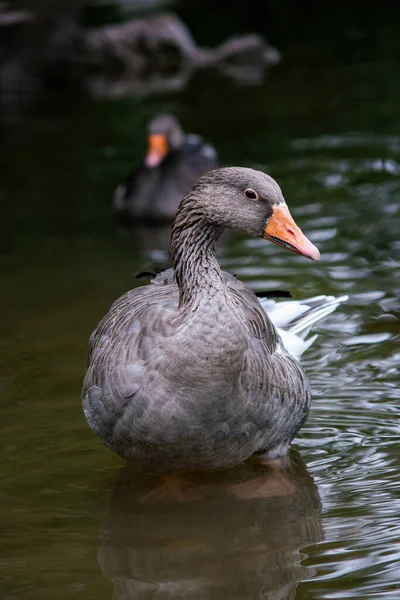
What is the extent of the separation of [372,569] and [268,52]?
15.2m

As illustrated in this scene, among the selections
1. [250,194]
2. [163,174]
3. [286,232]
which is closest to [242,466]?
[286,232]

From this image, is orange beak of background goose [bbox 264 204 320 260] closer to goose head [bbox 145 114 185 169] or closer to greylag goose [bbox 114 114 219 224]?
greylag goose [bbox 114 114 219 224]

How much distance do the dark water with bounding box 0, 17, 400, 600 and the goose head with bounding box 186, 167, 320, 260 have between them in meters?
1.40

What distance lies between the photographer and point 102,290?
883 cm

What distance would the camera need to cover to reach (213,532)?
5.40 meters

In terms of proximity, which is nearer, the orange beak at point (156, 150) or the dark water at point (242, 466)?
the dark water at point (242, 466)

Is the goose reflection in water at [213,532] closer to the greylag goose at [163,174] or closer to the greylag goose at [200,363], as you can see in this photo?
the greylag goose at [200,363]

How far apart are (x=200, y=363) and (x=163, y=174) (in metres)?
6.81

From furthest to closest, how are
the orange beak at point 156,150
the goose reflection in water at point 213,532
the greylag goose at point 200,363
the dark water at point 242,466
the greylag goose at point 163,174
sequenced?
the orange beak at point 156,150
the greylag goose at point 163,174
the greylag goose at point 200,363
the dark water at point 242,466
the goose reflection in water at point 213,532

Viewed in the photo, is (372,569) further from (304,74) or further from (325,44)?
(325,44)

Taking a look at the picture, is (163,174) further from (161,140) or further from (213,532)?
(213,532)

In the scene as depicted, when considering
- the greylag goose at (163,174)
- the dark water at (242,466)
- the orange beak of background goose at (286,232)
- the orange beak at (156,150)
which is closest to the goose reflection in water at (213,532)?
the dark water at (242,466)

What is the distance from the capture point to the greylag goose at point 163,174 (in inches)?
439

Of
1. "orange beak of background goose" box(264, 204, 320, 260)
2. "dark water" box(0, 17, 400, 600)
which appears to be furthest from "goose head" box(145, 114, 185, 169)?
"orange beak of background goose" box(264, 204, 320, 260)
